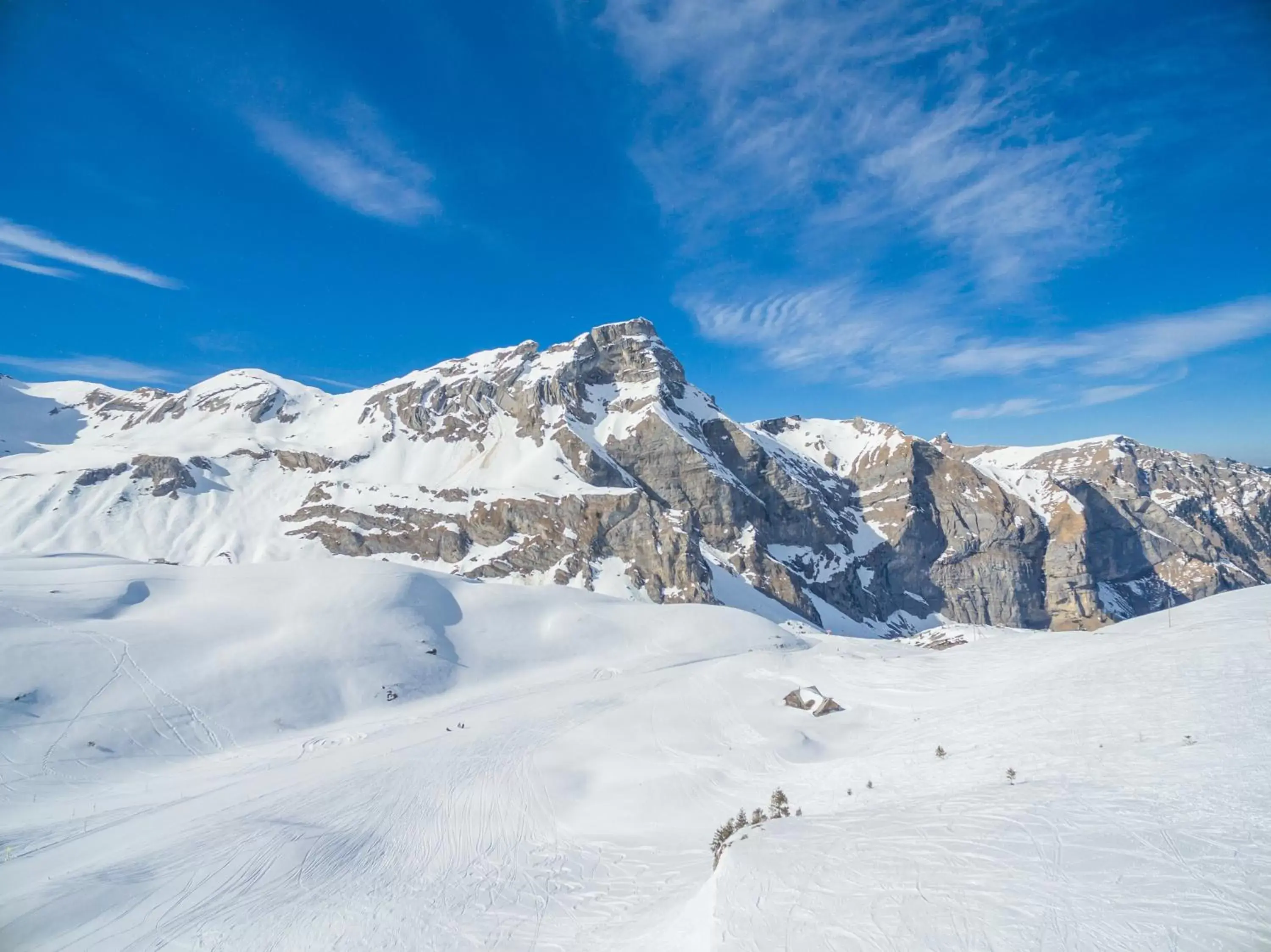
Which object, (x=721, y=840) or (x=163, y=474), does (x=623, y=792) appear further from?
(x=163, y=474)

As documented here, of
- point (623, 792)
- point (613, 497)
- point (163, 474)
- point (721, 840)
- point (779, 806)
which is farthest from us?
point (163, 474)

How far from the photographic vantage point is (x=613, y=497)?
86438 millimetres

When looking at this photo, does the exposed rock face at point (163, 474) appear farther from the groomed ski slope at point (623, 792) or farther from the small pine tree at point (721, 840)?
the small pine tree at point (721, 840)

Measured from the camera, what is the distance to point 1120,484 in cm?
17288

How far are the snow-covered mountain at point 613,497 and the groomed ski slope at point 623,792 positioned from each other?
5124 cm

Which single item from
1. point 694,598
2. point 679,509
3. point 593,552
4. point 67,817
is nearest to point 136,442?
point 593,552

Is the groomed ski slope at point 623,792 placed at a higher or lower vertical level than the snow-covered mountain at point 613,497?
lower

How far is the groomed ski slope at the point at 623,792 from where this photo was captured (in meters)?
6.10

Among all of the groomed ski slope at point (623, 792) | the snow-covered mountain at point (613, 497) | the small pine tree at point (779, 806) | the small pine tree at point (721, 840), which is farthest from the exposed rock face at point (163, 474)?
the small pine tree at point (721, 840)

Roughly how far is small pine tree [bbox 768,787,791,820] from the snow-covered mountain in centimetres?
6491

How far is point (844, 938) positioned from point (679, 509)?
99858mm

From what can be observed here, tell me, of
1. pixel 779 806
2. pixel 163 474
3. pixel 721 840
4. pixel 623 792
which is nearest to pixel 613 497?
pixel 623 792

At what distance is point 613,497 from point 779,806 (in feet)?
Answer: 249

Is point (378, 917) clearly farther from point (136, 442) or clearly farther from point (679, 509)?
point (136, 442)
